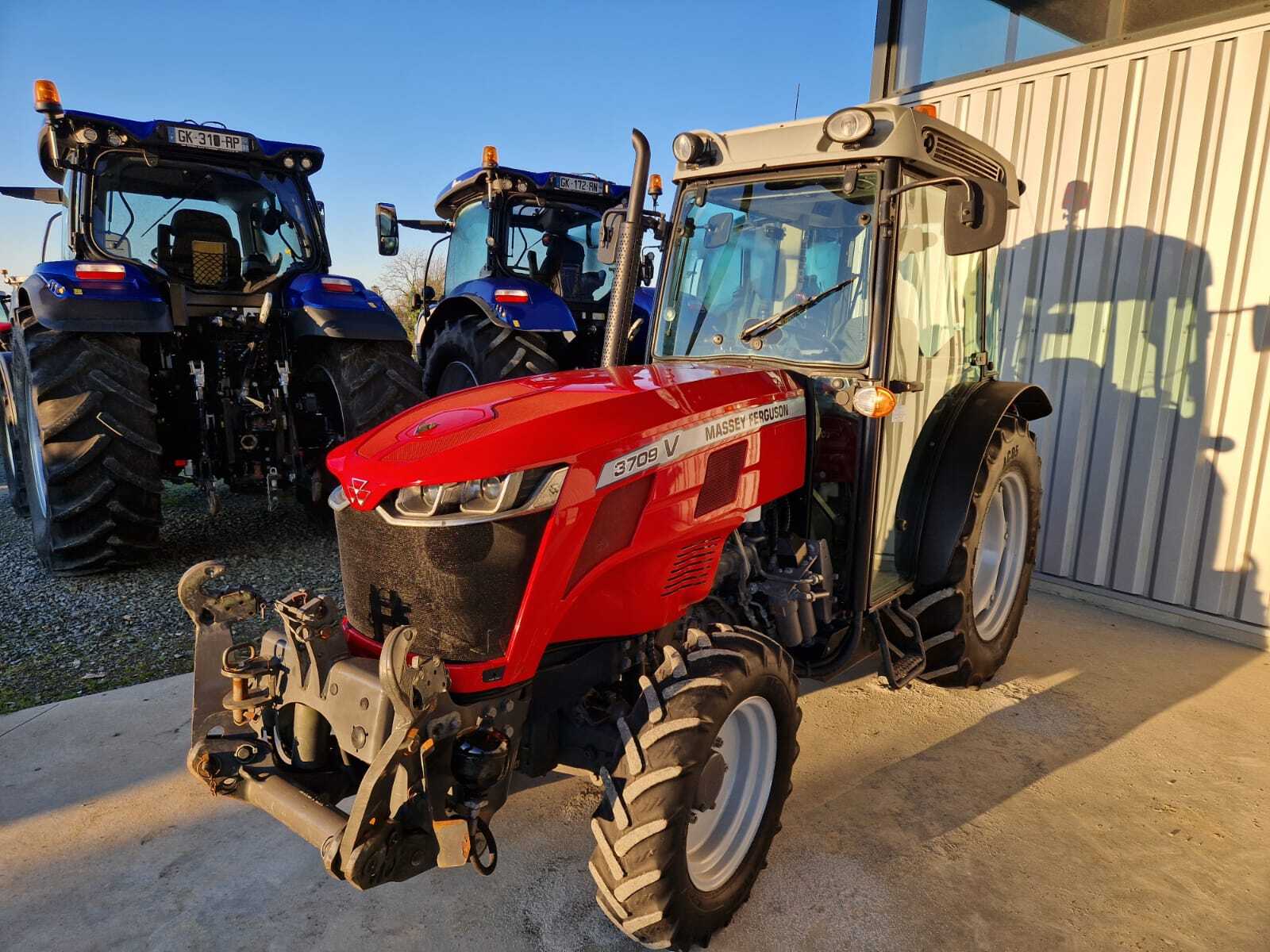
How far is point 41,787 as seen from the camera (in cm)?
258

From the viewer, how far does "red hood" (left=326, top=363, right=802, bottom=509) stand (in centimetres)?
179

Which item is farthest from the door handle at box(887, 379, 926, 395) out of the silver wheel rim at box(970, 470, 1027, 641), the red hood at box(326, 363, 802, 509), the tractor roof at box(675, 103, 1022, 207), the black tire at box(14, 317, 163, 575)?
the black tire at box(14, 317, 163, 575)

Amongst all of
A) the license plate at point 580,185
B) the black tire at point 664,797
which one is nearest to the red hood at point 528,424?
the black tire at point 664,797

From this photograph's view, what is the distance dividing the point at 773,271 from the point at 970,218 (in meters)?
0.66

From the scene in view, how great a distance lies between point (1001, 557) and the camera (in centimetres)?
361

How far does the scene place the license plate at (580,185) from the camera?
20.1ft

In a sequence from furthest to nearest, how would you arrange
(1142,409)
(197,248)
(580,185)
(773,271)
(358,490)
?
(580,185)
(197,248)
(1142,409)
(773,271)
(358,490)

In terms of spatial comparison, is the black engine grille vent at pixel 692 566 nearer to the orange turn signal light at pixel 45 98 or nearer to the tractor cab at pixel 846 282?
the tractor cab at pixel 846 282

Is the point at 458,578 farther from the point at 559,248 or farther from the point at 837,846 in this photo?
the point at 559,248

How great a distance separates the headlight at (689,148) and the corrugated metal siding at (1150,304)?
2.70m

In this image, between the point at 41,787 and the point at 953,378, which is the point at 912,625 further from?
the point at 41,787

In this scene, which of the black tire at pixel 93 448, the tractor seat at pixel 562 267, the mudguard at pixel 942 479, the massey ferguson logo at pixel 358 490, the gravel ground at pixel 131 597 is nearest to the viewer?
the massey ferguson logo at pixel 358 490

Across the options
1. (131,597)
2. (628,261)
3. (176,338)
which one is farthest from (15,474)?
(628,261)

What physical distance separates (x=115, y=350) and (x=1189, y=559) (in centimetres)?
559
